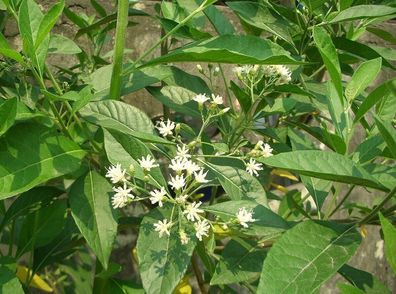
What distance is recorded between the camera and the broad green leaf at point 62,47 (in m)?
0.97

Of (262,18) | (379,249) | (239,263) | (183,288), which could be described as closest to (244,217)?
(239,263)

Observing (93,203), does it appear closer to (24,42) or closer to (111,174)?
(111,174)

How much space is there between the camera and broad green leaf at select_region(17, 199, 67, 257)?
3.45 feet

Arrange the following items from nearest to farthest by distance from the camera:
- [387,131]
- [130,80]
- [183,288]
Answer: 1. [387,131]
2. [130,80]
3. [183,288]

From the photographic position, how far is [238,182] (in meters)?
0.83

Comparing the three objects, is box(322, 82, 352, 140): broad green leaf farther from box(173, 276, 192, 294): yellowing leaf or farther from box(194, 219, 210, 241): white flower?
box(173, 276, 192, 294): yellowing leaf

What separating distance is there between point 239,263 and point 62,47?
470mm

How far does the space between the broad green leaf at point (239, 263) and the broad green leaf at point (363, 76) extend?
28cm

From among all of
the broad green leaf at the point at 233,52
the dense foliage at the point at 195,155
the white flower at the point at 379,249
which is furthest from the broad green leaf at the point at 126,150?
the white flower at the point at 379,249

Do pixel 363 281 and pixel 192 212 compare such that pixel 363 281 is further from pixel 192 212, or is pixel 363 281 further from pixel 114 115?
pixel 114 115

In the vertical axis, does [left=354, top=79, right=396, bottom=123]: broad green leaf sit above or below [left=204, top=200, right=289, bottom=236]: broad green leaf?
above

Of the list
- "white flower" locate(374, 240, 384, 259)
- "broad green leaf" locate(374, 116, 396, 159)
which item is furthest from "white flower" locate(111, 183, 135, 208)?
"white flower" locate(374, 240, 384, 259)

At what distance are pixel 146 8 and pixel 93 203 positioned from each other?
1224 millimetres

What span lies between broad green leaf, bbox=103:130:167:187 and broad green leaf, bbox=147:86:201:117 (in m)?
0.20
